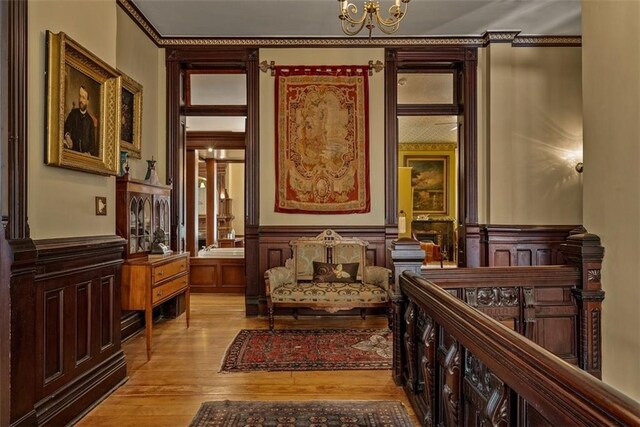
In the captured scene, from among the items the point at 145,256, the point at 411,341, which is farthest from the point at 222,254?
the point at 411,341

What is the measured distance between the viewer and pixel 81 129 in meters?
2.74

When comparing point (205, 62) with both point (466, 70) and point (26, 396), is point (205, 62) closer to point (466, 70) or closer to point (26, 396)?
point (466, 70)

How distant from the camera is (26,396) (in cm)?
216

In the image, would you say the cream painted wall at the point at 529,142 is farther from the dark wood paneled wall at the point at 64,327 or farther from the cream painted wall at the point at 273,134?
the dark wood paneled wall at the point at 64,327

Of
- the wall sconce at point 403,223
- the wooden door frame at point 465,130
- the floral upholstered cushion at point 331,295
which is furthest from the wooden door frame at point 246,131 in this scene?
the wall sconce at point 403,223

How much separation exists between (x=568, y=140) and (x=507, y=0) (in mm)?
2020

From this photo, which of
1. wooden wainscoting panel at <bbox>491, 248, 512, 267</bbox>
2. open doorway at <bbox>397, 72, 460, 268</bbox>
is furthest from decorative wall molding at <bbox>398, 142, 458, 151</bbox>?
wooden wainscoting panel at <bbox>491, 248, 512, 267</bbox>

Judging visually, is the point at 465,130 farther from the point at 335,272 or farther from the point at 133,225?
the point at 133,225

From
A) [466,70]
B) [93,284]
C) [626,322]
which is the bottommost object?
[626,322]

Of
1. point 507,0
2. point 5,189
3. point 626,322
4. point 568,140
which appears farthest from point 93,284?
point 568,140

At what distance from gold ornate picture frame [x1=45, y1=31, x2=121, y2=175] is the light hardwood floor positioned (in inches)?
63.4

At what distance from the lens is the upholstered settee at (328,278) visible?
4.53m

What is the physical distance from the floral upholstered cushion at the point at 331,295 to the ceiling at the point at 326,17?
3178 millimetres

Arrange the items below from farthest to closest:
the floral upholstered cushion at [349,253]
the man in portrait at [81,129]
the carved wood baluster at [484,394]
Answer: the floral upholstered cushion at [349,253], the man in portrait at [81,129], the carved wood baluster at [484,394]
